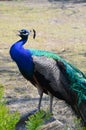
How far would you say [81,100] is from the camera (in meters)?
3.75

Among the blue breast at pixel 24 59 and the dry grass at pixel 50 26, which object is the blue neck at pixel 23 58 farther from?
the dry grass at pixel 50 26

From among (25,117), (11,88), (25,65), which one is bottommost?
(11,88)

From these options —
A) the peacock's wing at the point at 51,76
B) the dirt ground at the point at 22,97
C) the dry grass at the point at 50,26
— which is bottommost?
the dry grass at the point at 50,26

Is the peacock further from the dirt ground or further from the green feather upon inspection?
the dirt ground

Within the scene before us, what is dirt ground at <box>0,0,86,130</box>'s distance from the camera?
179 inches

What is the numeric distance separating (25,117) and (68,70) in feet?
1.96

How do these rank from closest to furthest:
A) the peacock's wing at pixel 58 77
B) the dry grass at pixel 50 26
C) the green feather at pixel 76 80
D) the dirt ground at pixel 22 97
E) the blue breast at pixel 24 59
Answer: the green feather at pixel 76 80 < the peacock's wing at pixel 58 77 < the blue breast at pixel 24 59 < the dirt ground at pixel 22 97 < the dry grass at pixel 50 26

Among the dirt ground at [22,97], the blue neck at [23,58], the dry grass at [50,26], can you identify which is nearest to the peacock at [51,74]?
the blue neck at [23,58]

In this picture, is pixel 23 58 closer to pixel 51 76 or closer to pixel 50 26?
pixel 51 76

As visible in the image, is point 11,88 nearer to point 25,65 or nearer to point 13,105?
point 13,105

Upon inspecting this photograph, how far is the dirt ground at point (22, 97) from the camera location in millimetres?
4559

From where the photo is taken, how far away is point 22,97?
17.5ft

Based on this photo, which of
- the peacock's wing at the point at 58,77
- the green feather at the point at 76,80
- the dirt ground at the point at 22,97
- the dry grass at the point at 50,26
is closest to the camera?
the green feather at the point at 76,80

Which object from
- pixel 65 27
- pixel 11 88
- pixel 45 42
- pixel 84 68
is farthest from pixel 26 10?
pixel 11 88
